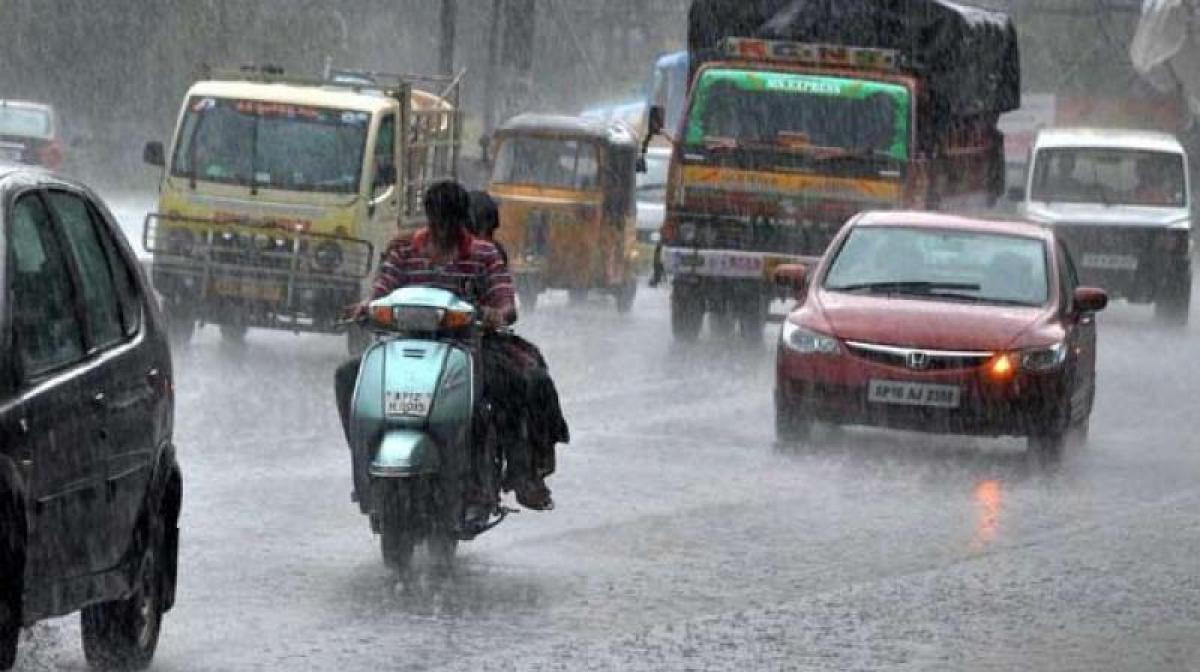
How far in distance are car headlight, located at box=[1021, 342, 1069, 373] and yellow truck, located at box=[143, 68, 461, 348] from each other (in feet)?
24.4

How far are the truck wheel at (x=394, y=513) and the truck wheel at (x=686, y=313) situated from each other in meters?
16.6

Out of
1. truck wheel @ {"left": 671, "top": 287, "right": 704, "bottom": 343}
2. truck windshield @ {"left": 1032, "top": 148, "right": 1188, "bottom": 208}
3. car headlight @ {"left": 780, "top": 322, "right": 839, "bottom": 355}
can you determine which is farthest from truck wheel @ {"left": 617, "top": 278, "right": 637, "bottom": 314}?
car headlight @ {"left": 780, "top": 322, "right": 839, "bottom": 355}

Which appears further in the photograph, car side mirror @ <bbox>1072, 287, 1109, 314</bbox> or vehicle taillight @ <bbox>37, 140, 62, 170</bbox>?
vehicle taillight @ <bbox>37, 140, 62, 170</bbox>

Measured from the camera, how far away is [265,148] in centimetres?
2400

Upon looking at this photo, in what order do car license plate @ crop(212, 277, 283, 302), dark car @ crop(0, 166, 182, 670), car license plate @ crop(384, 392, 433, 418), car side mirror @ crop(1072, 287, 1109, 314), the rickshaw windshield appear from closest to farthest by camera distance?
dark car @ crop(0, 166, 182, 670)
car license plate @ crop(384, 392, 433, 418)
car side mirror @ crop(1072, 287, 1109, 314)
car license plate @ crop(212, 277, 283, 302)
the rickshaw windshield

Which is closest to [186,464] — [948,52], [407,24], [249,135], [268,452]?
[268,452]

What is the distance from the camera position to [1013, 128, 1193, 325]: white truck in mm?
33656

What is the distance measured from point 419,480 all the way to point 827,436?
7.47m

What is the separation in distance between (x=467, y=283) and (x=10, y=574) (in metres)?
4.97

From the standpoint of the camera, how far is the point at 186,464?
51.0 ft

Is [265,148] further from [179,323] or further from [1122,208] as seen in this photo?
[1122,208]

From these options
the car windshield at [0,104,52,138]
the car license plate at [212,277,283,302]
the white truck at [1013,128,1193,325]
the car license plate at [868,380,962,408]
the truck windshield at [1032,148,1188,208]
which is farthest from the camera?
the car windshield at [0,104,52,138]

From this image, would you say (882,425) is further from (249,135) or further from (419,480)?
(249,135)

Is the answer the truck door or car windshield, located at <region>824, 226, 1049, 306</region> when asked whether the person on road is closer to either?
car windshield, located at <region>824, 226, 1049, 306</region>
